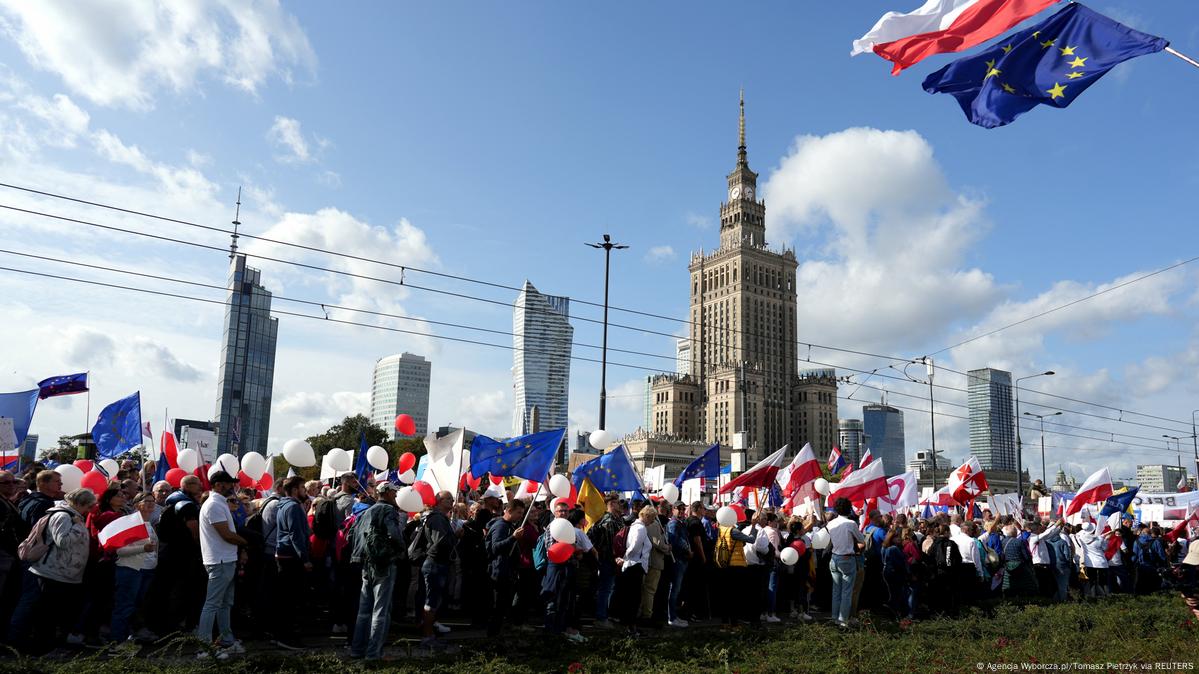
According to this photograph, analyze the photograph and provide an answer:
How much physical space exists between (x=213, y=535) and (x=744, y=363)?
114882 millimetres

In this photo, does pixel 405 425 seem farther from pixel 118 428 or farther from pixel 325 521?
pixel 118 428

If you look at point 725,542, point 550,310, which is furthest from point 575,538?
point 550,310

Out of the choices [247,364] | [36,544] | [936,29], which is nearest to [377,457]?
[36,544]

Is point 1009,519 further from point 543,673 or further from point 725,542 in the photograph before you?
point 543,673

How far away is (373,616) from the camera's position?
8.95m

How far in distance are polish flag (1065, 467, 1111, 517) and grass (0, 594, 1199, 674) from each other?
693 cm

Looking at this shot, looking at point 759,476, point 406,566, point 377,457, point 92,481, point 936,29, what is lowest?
point 406,566

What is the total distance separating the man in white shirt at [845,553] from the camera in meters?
12.6

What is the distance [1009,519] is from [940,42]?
1171 centimetres

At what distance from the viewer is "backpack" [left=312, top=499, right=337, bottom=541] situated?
1025 cm

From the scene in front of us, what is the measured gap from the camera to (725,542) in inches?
512

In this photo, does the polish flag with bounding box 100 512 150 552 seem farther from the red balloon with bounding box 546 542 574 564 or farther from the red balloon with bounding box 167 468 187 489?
the red balloon with bounding box 167 468 187 489

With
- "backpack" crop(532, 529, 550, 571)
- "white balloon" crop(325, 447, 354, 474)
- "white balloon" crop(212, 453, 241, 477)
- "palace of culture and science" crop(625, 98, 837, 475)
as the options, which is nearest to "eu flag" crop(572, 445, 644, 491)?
"white balloon" crop(325, 447, 354, 474)

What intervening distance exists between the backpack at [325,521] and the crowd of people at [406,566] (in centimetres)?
3
